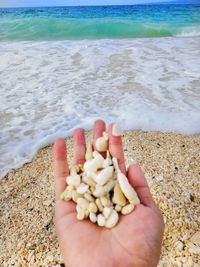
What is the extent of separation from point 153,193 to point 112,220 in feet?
3.51

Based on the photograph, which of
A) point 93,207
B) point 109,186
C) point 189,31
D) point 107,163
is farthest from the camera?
point 189,31

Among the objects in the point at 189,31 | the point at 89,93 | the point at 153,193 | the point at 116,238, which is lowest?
the point at 189,31

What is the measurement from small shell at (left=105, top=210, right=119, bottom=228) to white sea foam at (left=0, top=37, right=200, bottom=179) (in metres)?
1.89

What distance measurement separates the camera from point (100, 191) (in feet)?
5.28

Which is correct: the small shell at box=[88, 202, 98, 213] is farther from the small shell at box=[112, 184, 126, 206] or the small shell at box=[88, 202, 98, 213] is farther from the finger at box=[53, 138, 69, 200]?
the finger at box=[53, 138, 69, 200]

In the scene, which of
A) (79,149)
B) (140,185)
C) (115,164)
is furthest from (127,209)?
(79,149)

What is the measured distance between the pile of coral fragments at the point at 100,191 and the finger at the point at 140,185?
6 centimetres

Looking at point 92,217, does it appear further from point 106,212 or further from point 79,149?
point 79,149

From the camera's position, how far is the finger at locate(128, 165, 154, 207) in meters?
1.59

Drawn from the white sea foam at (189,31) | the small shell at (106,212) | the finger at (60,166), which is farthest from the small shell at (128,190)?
the white sea foam at (189,31)

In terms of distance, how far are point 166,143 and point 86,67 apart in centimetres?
377

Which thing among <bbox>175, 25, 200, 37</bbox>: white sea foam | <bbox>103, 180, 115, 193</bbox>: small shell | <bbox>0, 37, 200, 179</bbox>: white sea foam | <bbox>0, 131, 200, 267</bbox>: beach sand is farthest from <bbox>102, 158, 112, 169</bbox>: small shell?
<bbox>175, 25, 200, 37</bbox>: white sea foam

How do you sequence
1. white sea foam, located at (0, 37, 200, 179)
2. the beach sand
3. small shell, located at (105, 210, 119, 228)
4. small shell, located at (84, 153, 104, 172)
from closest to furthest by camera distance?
small shell, located at (105, 210, 119, 228) → small shell, located at (84, 153, 104, 172) → the beach sand → white sea foam, located at (0, 37, 200, 179)

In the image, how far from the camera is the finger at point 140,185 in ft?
5.22
